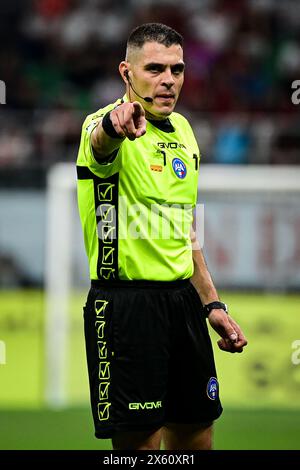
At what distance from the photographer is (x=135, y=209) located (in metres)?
4.33

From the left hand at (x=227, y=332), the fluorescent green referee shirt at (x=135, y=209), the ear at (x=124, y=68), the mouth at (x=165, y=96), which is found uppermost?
the ear at (x=124, y=68)

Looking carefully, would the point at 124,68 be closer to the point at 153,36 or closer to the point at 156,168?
the point at 153,36

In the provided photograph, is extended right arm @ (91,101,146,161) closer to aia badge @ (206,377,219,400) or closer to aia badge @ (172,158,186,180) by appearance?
aia badge @ (172,158,186,180)

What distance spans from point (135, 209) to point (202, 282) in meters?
0.57

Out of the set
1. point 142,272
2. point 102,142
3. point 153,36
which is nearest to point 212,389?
point 142,272

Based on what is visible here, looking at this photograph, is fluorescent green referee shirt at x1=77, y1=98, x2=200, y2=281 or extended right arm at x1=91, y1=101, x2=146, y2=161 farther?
fluorescent green referee shirt at x1=77, y1=98, x2=200, y2=281

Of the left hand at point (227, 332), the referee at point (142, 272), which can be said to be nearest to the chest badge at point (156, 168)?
the referee at point (142, 272)

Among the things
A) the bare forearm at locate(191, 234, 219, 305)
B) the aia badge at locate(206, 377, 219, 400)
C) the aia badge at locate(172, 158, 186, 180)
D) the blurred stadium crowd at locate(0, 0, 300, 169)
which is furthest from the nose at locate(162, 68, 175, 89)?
the blurred stadium crowd at locate(0, 0, 300, 169)

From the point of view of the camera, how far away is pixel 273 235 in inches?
378

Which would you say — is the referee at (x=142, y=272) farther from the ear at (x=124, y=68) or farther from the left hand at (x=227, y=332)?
the left hand at (x=227, y=332)

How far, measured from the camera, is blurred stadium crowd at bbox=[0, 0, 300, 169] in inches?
499

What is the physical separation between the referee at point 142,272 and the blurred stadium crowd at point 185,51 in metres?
7.23

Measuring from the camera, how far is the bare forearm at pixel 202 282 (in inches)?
185

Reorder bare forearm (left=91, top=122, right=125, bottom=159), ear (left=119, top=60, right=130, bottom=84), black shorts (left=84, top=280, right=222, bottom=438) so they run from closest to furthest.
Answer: bare forearm (left=91, top=122, right=125, bottom=159)
black shorts (left=84, top=280, right=222, bottom=438)
ear (left=119, top=60, right=130, bottom=84)
